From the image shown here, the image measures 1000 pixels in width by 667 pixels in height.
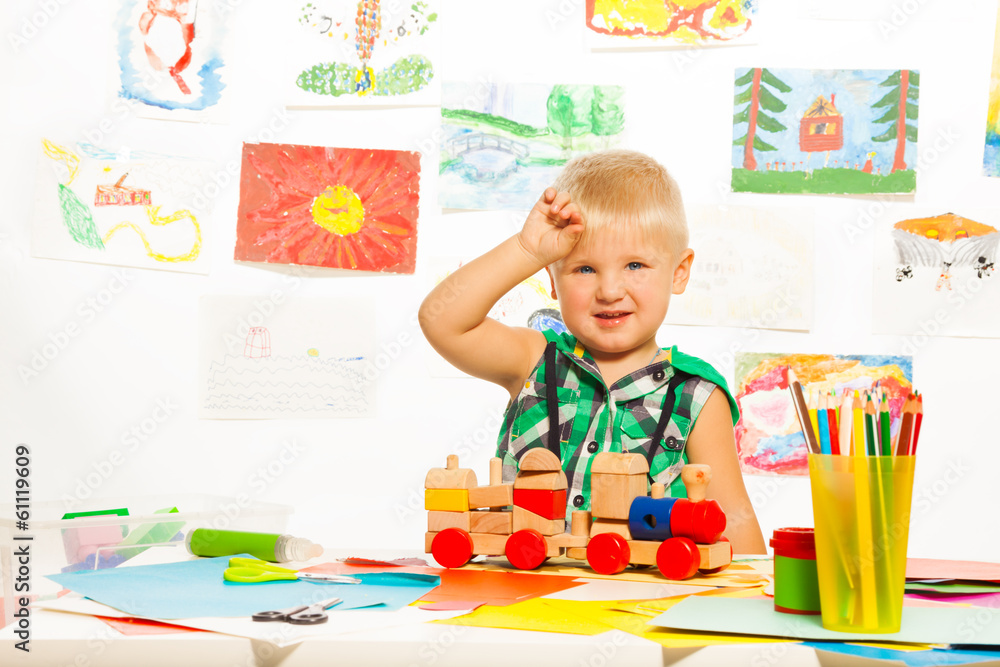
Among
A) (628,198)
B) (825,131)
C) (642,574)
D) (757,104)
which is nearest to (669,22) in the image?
(757,104)

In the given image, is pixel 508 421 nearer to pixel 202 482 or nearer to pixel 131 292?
pixel 202 482

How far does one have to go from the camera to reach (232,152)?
145 cm

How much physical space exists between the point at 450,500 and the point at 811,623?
29 cm

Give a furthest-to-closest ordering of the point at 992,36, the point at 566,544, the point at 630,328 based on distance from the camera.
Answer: the point at 992,36 → the point at 630,328 → the point at 566,544

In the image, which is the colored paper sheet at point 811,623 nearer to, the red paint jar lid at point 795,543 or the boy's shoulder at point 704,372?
the red paint jar lid at point 795,543

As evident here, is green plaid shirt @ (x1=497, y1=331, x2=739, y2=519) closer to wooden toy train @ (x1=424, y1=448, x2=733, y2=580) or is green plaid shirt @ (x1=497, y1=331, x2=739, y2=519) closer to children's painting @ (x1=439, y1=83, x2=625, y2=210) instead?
wooden toy train @ (x1=424, y1=448, x2=733, y2=580)

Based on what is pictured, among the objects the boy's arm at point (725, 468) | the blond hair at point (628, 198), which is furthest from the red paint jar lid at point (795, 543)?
the blond hair at point (628, 198)

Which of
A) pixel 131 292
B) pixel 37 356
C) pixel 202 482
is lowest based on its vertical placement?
pixel 202 482

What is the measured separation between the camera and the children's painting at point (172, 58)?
56.9 inches

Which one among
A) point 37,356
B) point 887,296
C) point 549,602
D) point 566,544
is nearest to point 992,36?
point 887,296

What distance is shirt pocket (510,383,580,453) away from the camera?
868 mm

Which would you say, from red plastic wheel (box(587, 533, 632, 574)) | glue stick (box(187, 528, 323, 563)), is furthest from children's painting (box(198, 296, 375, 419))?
red plastic wheel (box(587, 533, 632, 574))

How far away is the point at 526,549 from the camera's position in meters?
0.60

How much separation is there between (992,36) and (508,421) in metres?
1.13
